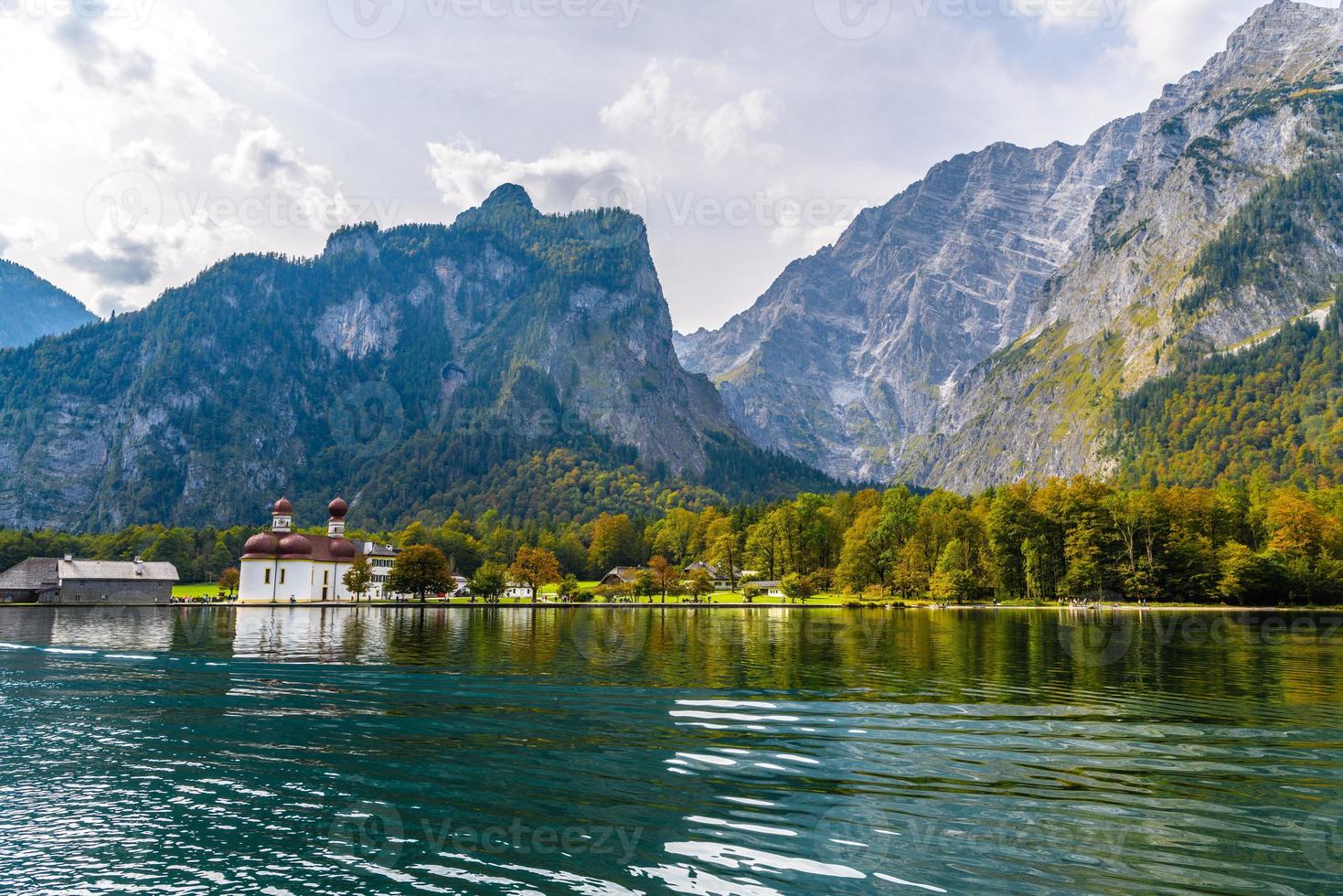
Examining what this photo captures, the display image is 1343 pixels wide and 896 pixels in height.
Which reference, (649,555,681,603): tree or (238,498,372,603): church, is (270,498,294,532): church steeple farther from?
→ (649,555,681,603): tree

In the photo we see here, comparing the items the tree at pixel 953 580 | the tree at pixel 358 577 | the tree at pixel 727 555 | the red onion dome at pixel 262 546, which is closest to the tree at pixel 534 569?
the tree at pixel 358 577

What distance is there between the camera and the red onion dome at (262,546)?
151000 mm

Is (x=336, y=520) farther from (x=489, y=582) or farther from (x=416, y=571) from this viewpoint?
(x=489, y=582)

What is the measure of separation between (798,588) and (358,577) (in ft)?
256

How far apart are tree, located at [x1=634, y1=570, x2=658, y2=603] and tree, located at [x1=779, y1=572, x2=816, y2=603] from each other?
2604 centimetres

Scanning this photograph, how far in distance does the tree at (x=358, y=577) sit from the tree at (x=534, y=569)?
87.6ft

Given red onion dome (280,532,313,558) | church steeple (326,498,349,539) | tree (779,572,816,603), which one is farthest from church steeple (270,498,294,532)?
tree (779,572,816,603)

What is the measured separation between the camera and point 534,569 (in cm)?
16275

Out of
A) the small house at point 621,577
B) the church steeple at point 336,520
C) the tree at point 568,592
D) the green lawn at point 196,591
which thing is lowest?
the green lawn at point 196,591

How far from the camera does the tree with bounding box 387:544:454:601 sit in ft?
464

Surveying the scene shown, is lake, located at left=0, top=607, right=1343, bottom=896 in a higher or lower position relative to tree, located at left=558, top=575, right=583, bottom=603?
higher

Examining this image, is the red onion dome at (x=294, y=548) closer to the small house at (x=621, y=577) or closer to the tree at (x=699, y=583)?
the small house at (x=621, y=577)

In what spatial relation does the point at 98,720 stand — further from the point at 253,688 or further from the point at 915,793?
the point at 915,793

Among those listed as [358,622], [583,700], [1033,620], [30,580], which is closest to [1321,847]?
[583,700]
